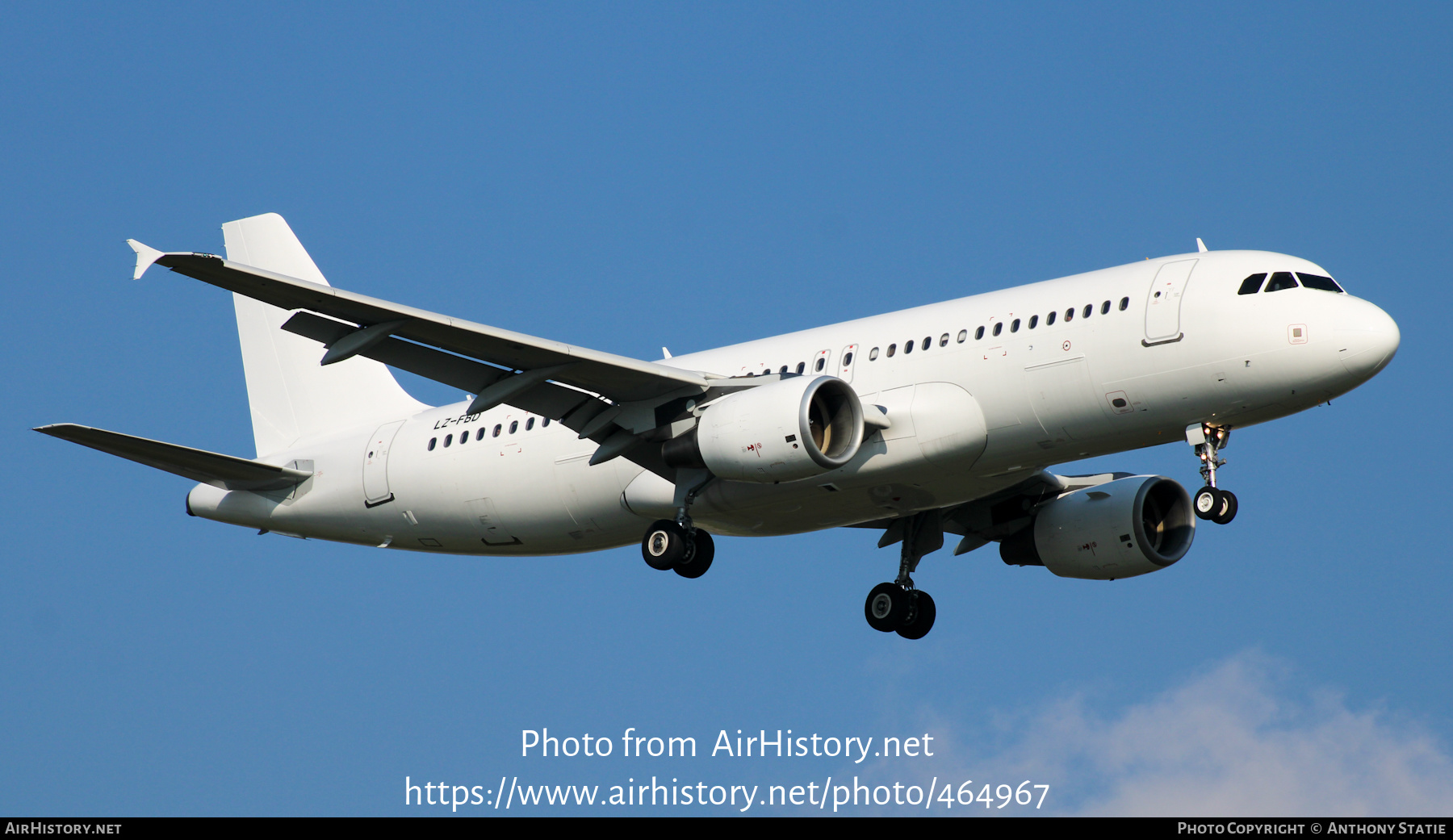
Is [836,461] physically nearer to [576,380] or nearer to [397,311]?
[576,380]

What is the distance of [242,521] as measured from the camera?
117 ft

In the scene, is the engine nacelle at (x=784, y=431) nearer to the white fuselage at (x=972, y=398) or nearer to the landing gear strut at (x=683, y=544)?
the white fuselage at (x=972, y=398)

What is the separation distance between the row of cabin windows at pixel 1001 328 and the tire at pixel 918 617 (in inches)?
272

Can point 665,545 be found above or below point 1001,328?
below

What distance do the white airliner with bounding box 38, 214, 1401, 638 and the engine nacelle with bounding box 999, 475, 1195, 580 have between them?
5cm

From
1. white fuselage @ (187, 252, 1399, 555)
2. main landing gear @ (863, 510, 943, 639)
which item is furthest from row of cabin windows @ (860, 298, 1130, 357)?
main landing gear @ (863, 510, 943, 639)

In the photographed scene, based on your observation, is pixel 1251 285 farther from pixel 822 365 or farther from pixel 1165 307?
pixel 822 365

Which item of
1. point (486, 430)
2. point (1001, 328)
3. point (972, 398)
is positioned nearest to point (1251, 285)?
point (1001, 328)

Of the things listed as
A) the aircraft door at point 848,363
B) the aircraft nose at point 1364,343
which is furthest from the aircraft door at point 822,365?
the aircraft nose at point 1364,343

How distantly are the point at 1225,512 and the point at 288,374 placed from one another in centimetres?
2187

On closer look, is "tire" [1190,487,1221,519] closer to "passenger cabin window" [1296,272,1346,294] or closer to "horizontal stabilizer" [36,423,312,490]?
"passenger cabin window" [1296,272,1346,294]

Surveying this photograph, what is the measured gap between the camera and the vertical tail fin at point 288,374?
37281 millimetres

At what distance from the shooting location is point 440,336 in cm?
2742

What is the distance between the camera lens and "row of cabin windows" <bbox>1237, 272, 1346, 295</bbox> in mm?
26547
